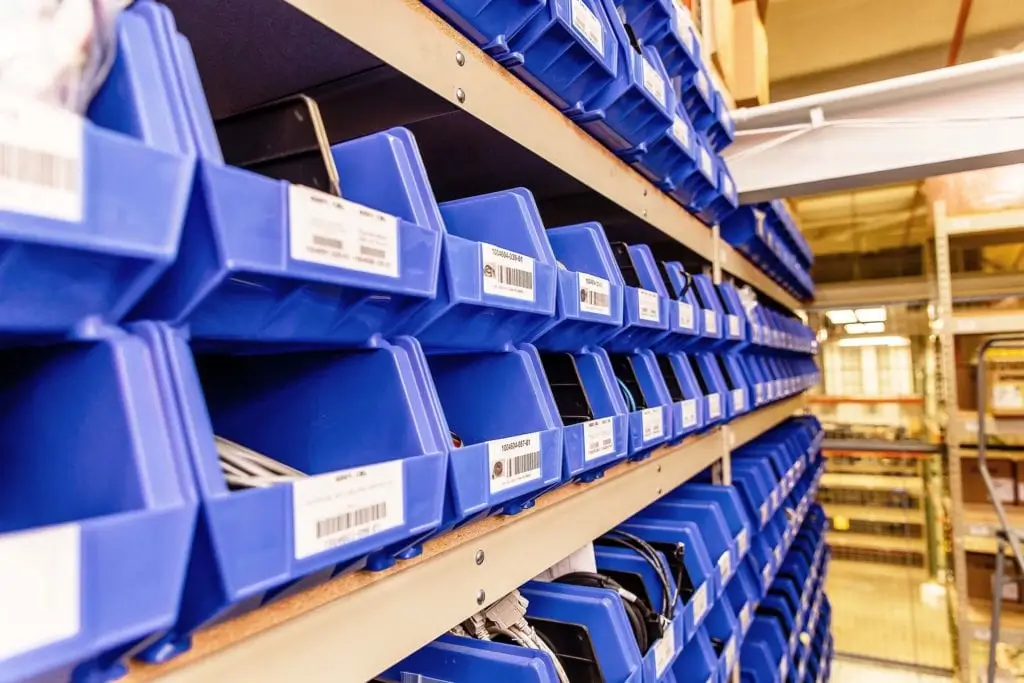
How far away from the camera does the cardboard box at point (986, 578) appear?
129 inches

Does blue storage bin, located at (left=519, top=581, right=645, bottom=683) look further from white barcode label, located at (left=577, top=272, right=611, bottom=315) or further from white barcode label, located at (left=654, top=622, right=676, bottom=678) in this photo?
white barcode label, located at (left=577, top=272, right=611, bottom=315)

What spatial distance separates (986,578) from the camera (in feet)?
11.0

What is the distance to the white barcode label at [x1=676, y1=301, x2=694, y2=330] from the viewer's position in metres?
1.22

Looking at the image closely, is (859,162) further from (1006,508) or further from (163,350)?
(1006,508)

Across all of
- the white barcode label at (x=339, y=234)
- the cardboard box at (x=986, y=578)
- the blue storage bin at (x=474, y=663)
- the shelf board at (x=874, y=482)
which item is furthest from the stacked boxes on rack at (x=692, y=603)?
the shelf board at (x=874, y=482)

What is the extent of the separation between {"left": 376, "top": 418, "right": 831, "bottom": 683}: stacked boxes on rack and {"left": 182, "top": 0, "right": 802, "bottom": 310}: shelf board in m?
0.57

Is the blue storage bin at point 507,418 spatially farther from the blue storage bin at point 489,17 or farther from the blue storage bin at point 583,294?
the blue storage bin at point 489,17

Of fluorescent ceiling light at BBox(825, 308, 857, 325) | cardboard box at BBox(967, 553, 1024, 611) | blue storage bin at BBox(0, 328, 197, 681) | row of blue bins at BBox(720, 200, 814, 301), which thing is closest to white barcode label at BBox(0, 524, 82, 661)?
blue storage bin at BBox(0, 328, 197, 681)

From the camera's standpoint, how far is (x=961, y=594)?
3.13m

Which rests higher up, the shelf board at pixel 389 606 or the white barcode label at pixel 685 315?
the white barcode label at pixel 685 315

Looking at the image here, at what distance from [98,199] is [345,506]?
23 centimetres

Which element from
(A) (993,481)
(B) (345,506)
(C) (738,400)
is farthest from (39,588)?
(A) (993,481)

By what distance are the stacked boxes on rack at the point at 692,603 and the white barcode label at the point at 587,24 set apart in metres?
0.68

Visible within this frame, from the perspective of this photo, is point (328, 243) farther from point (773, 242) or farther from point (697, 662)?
point (773, 242)
